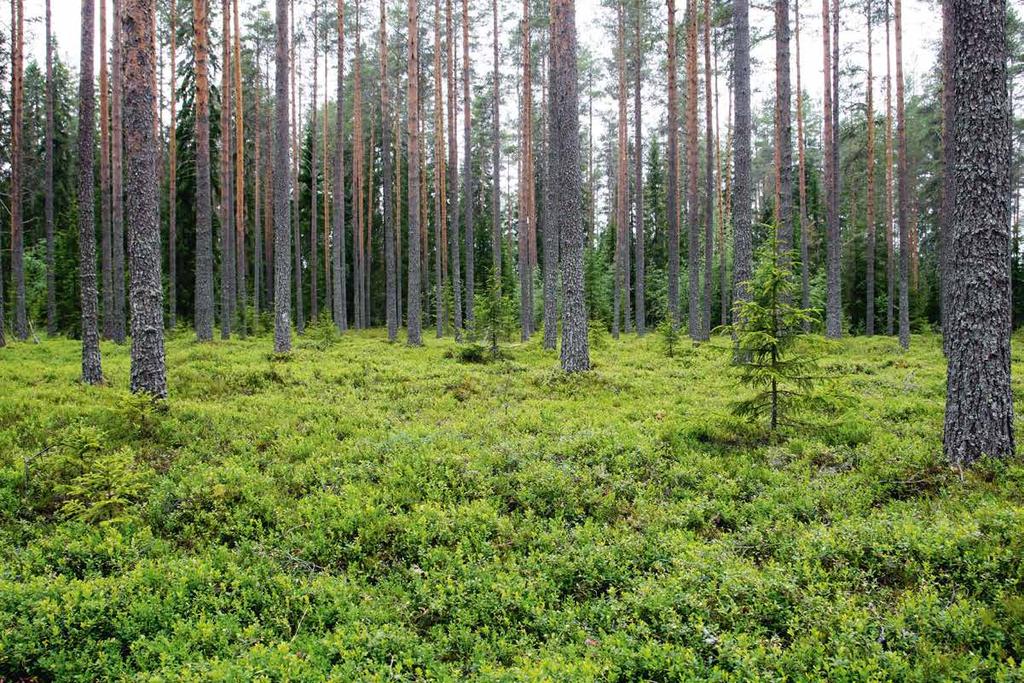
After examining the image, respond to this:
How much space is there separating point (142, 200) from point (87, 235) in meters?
2.54

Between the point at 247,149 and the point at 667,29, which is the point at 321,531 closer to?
the point at 667,29

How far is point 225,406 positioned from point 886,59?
2869 cm

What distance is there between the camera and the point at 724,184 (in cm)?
3969

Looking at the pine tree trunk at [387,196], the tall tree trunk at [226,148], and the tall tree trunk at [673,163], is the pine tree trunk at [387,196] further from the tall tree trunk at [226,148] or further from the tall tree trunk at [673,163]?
the tall tree trunk at [673,163]

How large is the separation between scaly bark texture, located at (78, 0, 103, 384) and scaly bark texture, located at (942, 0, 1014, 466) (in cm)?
1319

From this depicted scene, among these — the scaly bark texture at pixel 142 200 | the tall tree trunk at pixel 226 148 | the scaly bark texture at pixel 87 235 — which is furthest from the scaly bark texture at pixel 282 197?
the tall tree trunk at pixel 226 148

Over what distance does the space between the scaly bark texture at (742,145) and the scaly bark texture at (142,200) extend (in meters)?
12.4

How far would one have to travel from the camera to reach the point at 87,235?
10.5 m

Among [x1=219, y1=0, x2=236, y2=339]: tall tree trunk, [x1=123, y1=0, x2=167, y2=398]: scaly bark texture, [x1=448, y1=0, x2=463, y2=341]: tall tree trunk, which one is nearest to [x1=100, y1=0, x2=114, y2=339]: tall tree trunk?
[x1=219, y1=0, x2=236, y2=339]: tall tree trunk

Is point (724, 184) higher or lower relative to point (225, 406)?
higher

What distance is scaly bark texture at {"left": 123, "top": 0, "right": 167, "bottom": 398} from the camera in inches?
351

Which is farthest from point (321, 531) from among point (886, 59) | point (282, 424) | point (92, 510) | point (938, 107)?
point (938, 107)

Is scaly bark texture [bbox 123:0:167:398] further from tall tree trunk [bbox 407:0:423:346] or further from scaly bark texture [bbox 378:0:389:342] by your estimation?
scaly bark texture [bbox 378:0:389:342]

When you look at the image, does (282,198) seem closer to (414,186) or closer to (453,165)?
(414,186)
